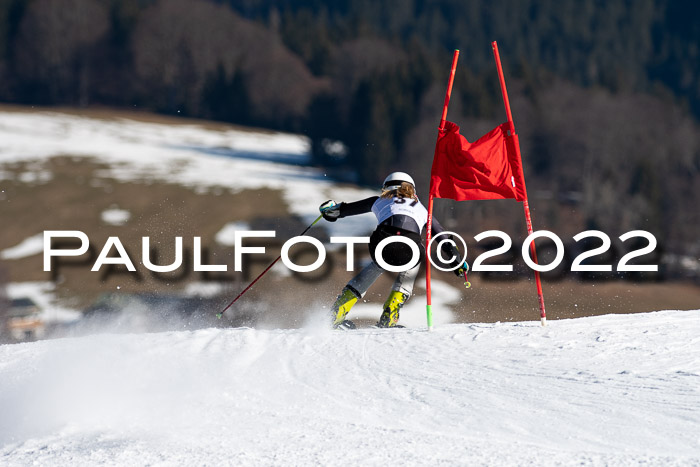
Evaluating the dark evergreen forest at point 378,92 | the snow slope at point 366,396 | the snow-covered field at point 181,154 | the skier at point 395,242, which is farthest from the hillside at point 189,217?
the dark evergreen forest at point 378,92

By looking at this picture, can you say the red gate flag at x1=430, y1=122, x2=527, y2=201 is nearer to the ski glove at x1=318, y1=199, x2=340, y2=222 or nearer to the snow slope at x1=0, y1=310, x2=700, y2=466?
the ski glove at x1=318, y1=199, x2=340, y2=222

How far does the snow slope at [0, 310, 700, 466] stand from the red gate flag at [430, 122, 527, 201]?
1.12 metres

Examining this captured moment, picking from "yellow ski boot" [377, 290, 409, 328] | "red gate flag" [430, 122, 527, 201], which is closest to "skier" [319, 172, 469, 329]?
"yellow ski boot" [377, 290, 409, 328]

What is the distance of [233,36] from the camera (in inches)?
3014

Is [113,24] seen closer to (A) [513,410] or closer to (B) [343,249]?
(B) [343,249]

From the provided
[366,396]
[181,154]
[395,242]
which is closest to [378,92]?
[181,154]

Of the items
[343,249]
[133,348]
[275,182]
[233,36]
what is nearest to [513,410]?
[133,348]

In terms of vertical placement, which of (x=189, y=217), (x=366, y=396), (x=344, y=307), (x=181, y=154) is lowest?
(x=189, y=217)

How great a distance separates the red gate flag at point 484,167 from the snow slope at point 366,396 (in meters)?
1.12

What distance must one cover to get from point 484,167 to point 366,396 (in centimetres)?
262

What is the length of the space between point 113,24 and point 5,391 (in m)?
78.9

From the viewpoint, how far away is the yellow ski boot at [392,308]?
24.5 feet

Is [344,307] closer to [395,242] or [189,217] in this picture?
[395,242]

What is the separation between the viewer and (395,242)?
7.29 meters
